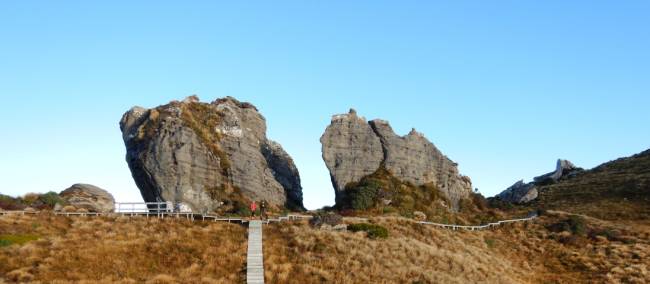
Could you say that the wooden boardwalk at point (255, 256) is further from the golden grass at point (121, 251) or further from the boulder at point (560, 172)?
the boulder at point (560, 172)

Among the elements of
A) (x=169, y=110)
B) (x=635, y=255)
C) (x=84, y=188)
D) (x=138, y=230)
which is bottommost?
(x=635, y=255)

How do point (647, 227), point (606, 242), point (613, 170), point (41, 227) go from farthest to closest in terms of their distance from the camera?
point (613, 170) → point (647, 227) → point (606, 242) → point (41, 227)

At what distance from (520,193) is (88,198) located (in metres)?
61.4

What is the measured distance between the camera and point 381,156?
72062mm

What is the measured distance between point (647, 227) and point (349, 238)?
34393 mm

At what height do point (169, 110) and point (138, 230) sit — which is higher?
point (169, 110)

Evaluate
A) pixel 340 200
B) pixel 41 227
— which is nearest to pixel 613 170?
pixel 340 200

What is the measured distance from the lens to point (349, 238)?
4641 cm

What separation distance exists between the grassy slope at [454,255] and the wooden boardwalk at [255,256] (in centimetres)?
50

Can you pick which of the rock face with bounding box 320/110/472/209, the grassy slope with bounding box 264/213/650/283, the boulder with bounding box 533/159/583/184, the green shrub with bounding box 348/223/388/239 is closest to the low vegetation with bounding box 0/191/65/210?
the grassy slope with bounding box 264/213/650/283

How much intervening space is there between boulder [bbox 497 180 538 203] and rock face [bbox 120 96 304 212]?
36.6 m

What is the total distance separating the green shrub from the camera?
4847 cm

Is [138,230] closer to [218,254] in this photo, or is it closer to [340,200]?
[218,254]

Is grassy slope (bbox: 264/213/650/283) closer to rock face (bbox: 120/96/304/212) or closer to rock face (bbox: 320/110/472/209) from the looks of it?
rock face (bbox: 320/110/472/209)
